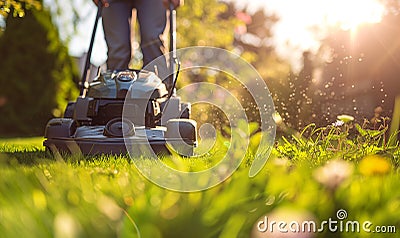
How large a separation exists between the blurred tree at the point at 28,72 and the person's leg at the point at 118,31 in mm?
5147

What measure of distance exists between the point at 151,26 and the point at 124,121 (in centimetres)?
95

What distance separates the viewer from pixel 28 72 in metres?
8.78

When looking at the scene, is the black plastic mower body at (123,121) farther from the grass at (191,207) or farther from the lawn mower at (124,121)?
the grass at (191,207)

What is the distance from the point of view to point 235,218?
0.62 meters

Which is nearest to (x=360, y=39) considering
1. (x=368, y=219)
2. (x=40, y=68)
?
(x=368, y=219)

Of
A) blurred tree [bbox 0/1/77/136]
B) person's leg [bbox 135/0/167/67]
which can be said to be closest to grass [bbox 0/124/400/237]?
person's leg [bbox 135/0/167/67]

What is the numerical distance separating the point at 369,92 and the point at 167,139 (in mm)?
1832

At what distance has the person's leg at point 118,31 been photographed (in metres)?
3.77

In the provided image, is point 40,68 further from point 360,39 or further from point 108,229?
point 108,229

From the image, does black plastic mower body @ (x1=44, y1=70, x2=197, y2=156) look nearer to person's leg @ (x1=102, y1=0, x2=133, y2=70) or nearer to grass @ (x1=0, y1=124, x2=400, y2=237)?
person's leg @ (x1=102, y1=0, x2=133, y2=70)

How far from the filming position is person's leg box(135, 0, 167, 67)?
376 cm

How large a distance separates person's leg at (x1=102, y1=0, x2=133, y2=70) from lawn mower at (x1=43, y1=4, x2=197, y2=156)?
190mm

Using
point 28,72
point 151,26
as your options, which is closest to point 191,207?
point 151,26

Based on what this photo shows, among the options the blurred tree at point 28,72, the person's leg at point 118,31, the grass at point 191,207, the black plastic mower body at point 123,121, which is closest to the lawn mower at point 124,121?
the black plastic mower body at point 123,121
